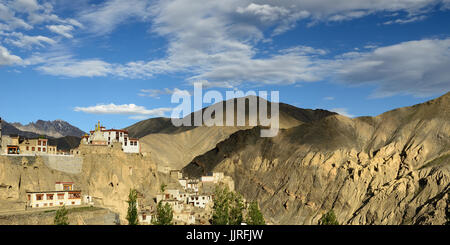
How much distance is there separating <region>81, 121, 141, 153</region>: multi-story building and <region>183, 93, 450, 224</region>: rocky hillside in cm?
4043

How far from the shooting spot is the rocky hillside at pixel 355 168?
101 meters

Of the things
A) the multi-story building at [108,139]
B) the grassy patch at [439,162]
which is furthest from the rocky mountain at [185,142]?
the multi-story building at [108,139]

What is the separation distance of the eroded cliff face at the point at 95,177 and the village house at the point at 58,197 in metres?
1.29

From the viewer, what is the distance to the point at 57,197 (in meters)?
68.0

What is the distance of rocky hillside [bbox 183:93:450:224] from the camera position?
100812 mm

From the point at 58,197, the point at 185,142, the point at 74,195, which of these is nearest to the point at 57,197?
the point at 58,197

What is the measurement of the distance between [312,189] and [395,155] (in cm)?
2170

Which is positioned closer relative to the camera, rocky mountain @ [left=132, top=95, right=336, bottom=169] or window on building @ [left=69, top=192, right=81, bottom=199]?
window on building @ [left=69, top=192, right=81, bottom=199]

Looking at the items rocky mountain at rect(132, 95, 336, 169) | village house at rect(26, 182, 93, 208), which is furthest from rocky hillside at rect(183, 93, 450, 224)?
village house at rect(26, 182, 93, 208)

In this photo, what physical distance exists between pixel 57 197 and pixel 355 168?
74635mm

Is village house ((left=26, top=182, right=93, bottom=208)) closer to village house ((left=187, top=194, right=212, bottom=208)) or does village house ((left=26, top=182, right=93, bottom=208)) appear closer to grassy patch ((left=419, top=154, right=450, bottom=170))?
village house ((left=187, top=194, right=212, bottom=208))
